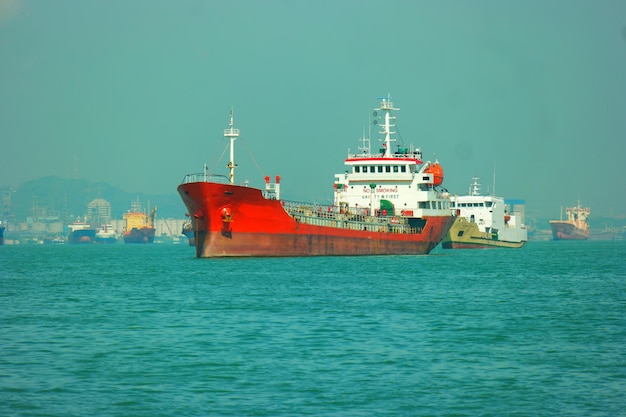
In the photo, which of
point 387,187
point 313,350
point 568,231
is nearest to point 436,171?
point 387,187

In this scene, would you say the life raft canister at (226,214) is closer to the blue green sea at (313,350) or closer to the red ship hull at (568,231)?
the blue green sea at (313,350)

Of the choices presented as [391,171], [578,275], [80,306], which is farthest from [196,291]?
[391,171]

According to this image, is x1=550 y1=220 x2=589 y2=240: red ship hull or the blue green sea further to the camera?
x1=550 y1=220 x2=589 y2=240: red ship hull

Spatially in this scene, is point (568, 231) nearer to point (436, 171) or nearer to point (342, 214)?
point (436, 171)

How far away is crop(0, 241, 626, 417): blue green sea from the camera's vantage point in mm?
17609

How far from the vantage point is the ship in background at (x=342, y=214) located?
179ft

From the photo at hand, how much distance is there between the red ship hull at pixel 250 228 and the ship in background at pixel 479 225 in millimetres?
32855

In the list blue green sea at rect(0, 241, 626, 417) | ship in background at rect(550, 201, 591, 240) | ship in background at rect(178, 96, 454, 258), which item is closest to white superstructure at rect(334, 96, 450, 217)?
ship in background at rect(178, 96, 454, 258)

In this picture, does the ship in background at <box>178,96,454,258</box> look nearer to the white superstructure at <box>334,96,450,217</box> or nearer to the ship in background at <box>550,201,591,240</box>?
the white superstructure at <box>334,96,450,217</box>

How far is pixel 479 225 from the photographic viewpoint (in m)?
103

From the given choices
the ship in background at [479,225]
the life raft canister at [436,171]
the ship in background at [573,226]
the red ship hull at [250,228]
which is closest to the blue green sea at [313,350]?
the red ship hull at [250,228]

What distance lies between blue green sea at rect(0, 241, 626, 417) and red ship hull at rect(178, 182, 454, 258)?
39.2 ft

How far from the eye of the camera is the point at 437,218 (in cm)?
7125

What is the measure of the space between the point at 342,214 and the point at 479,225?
42595mm
